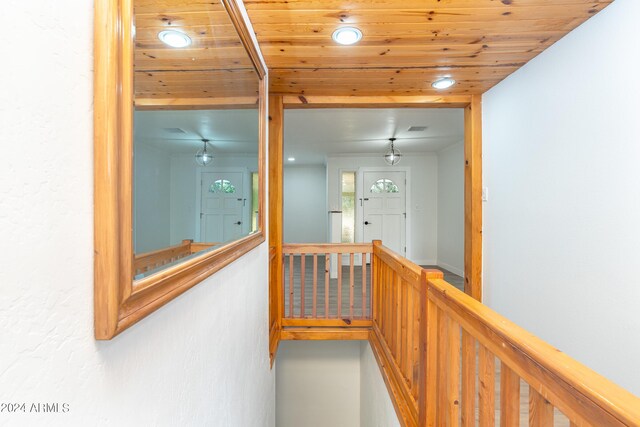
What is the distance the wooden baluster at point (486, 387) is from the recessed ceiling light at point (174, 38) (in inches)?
48.8

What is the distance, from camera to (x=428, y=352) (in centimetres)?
138

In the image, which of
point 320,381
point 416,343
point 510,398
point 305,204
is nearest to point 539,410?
point 510,398

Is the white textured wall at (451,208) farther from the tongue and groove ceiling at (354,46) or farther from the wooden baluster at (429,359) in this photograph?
the wooden baluster at (429,359)

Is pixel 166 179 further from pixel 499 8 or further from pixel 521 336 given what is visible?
pixel 499 8

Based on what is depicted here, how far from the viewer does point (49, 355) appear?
0.41m

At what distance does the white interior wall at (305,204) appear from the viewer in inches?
290

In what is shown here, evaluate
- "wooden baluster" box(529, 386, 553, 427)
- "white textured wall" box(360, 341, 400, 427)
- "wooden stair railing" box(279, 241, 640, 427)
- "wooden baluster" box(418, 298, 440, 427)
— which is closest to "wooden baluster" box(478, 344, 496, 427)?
"wooden stair railing" box(279, 241, 640, 427)

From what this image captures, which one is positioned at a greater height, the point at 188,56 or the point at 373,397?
the point at 188,56

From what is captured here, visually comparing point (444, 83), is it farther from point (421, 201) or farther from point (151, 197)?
point (421, 201)

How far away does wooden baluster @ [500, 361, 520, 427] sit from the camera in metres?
0.79

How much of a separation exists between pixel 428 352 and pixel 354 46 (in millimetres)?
1746

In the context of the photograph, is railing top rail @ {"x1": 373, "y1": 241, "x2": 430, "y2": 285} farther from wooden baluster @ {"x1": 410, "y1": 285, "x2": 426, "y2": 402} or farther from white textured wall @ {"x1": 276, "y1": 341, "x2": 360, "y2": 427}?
white textured wall @ {"x1": 276, "y1": 341, "x2": 360, "y2": 427}

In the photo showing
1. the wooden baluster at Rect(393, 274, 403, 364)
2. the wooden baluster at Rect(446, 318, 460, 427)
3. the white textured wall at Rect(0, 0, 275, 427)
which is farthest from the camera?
the wooden baluster at Rect(393, 274, 403, 364)

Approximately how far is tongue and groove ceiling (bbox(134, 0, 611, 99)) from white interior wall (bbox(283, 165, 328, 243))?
4858 millimetres
